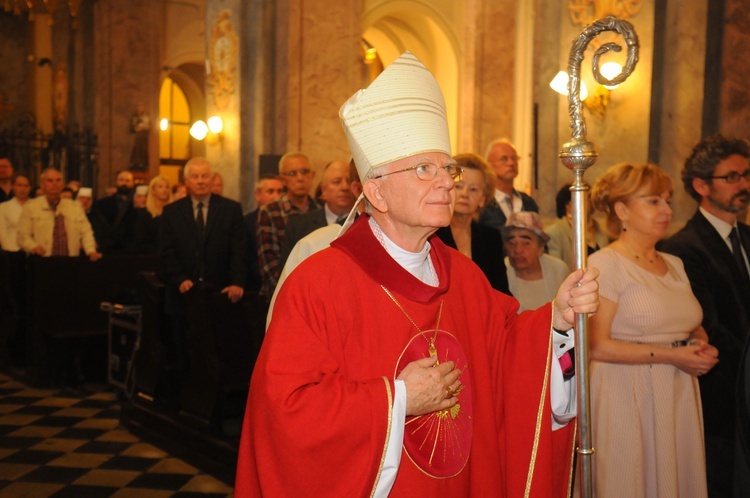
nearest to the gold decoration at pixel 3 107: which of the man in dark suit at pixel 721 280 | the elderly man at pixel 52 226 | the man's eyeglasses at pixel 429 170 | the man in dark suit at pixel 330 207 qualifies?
the elderly man at pixel 52 226

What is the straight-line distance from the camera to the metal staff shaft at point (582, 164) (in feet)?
7.73

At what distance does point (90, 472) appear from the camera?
5.95 meters

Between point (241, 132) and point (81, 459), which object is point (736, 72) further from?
point (241, 132)

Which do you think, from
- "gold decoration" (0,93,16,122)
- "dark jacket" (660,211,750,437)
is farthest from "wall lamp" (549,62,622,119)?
"gold decoration" (0,93,16,122)

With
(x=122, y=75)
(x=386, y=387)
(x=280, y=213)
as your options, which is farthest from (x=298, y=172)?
(x=122, y=75)

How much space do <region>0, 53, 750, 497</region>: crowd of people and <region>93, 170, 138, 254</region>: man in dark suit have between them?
8.58 metres

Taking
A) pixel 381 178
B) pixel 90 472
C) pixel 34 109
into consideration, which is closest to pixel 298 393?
pixel 381 178

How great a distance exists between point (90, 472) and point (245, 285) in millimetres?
2201

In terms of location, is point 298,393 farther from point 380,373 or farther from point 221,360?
point 221,360

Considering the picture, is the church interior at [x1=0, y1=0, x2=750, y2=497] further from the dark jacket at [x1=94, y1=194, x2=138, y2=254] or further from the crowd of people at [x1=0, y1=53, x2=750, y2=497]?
the crowd of people at [x1=0, y1=53, x2=750, y2=497]

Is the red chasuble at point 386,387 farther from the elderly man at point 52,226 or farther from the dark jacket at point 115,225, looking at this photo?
the dark jacket at point 115,225

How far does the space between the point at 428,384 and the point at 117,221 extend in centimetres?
1062

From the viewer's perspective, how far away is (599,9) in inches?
271

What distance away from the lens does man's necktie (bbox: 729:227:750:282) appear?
13.6ft
